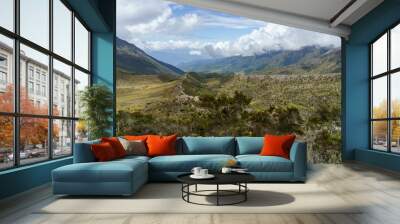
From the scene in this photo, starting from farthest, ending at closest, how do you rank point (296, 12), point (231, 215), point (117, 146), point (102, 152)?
1. point (296, 12)
2. point (117, 146)
3. point (102, 152)
4. point (231, 215)

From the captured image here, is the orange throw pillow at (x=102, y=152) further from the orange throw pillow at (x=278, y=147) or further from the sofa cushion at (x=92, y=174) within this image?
the orange throw pillow at (x=278, y=147)

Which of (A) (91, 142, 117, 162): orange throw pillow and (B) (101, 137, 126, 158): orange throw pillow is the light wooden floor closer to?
(A) (91, 142, 117, 162): orange throw pillow

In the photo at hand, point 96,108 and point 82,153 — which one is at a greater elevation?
point 96,108

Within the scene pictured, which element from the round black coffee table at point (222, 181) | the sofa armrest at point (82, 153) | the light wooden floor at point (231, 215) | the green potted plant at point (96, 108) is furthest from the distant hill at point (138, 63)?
the round black coffee table at point (222, 181)

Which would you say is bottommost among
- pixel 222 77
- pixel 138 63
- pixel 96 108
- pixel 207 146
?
pixel 207 146

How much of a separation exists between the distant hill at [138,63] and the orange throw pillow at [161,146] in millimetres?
5904

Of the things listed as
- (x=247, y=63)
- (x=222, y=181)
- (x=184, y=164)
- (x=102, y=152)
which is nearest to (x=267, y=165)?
(x=184, y=164)

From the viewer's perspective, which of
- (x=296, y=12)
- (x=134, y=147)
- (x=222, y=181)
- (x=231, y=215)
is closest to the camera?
(x=231, y=215)

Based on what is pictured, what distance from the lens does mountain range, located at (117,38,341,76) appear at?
510 inches

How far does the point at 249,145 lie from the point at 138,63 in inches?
266

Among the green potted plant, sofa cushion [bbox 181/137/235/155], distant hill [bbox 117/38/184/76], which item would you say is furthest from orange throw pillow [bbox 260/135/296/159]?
distant hill [bbox 117/38/184/76]

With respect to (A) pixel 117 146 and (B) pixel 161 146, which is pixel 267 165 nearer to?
(B) pixel 161 146

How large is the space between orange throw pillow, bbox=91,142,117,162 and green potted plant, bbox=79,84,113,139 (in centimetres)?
238

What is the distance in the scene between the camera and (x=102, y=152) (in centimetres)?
613
